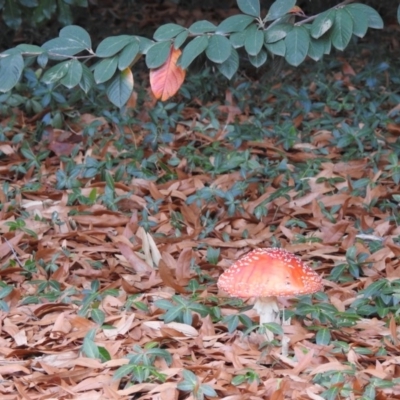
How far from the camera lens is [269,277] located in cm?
316

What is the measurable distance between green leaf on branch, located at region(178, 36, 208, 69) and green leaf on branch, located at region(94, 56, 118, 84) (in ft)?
0.98

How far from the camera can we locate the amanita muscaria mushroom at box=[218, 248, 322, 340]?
10.3 feet

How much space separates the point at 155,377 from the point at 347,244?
64.8 inches

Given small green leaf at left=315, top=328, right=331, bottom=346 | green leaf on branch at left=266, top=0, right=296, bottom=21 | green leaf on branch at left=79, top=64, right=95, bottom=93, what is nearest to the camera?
small green leaf at left=315, top=328, right=331, bottom=346

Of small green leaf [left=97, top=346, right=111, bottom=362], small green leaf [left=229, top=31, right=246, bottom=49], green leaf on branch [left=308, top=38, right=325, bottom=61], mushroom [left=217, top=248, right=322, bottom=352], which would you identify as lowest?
small green leaf [left=97, top=346, right=111, bottom=362]

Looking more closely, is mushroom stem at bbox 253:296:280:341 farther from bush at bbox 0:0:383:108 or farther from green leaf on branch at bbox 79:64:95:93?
green leaf on branch at bbox 79:64:95:93

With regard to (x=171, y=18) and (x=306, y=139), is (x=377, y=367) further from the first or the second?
Answer: (x=171, y=18)

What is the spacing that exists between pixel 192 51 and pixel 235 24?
29 cm

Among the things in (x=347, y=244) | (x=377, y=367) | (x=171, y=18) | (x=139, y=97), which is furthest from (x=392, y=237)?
(x=171, y=18)

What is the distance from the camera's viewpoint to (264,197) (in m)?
5.11

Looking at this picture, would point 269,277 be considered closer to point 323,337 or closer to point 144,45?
point 323,337

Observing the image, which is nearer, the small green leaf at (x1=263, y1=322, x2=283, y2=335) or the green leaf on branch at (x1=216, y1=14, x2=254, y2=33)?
the small green leaf at (x1=263, y1=322, x2=283, y2=335)

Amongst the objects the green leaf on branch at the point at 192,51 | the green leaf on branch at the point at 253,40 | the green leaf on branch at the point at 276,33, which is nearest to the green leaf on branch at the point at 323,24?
the green leaf on branch at the point at 276,33

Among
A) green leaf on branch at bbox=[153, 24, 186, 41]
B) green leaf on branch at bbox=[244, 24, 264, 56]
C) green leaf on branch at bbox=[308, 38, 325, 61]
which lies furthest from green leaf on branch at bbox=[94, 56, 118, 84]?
green leaf on branch at bbox=[308, 38, 325, 61]
